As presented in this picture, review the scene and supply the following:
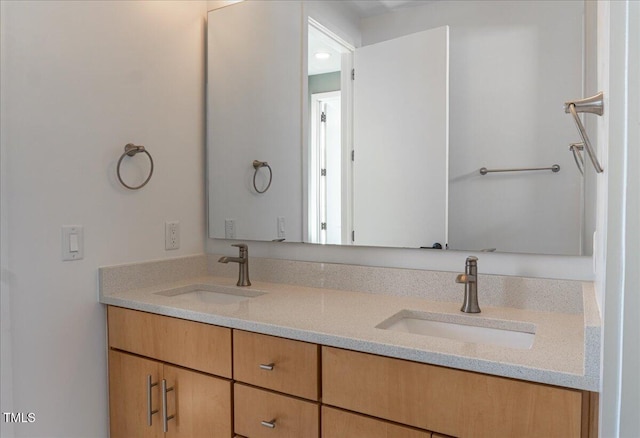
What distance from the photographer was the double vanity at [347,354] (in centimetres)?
95

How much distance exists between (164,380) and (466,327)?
1029 mm

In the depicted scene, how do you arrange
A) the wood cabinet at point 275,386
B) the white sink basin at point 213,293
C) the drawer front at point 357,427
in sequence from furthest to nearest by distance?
1. the white sink basin at point 213,293
2. the wood cabinet at point 275,386
3. the drawer front at point 357,427

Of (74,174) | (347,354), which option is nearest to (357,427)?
(347,354)

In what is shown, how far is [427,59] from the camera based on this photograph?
5.16 feet

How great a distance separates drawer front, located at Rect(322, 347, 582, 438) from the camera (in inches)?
35.6

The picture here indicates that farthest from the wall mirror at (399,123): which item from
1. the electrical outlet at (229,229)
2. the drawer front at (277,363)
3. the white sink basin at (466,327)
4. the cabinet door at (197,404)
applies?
the cabinet door at (197,404)

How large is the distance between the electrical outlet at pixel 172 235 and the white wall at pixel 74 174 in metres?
0.03

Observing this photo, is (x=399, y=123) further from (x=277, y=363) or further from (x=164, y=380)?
(x=164, y=380)

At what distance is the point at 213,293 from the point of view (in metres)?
1.88

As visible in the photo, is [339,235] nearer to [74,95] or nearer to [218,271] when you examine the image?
[218,271]

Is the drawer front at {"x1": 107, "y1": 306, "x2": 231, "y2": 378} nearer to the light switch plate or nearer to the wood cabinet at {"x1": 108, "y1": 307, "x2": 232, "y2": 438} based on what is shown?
the wood cabinet at {"x1": 108, "y1": 307, "x2": 232, "y2": 438}

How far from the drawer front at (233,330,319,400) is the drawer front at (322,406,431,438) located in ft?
0.23

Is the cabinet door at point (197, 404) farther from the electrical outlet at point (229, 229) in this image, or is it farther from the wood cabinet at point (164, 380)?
the electrical outlet at point (229, 229)

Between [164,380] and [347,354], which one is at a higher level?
[347,354]
